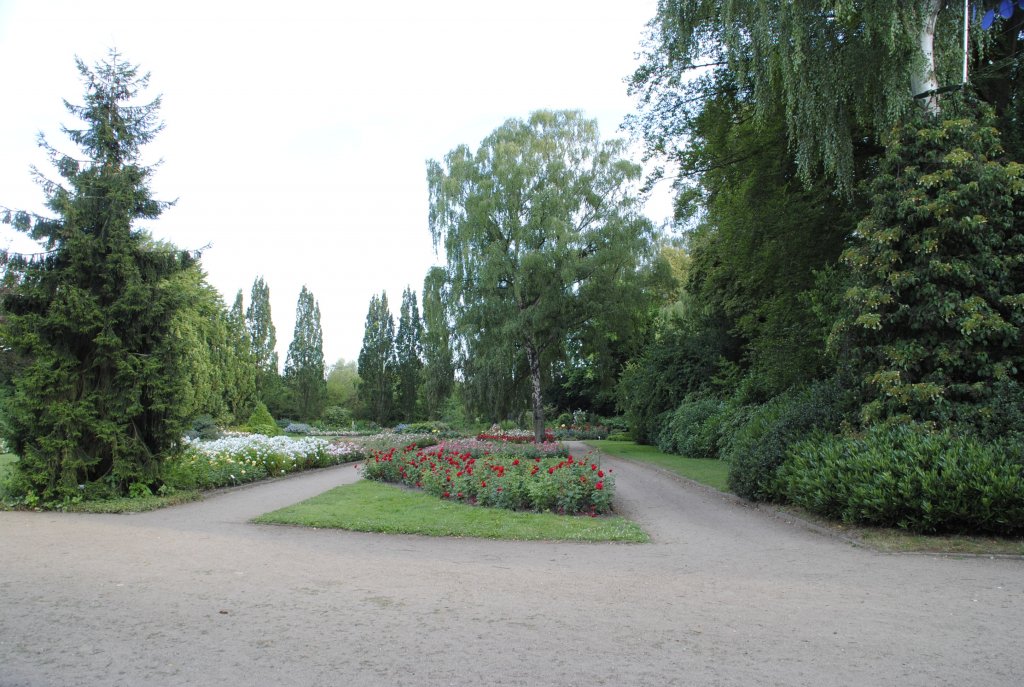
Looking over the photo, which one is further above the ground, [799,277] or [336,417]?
[799,277]

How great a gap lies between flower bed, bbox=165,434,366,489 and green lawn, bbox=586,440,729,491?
394 inches

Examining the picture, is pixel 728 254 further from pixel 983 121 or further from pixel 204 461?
pixel 204 461

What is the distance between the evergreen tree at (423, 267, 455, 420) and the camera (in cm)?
2691

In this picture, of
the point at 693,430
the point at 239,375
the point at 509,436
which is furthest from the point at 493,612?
the point at 239,375

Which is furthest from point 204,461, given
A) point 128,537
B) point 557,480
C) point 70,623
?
point 70,623

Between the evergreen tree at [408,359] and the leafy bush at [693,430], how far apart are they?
2988cm

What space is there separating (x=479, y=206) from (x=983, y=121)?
16830 mm

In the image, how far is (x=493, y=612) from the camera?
5770mm

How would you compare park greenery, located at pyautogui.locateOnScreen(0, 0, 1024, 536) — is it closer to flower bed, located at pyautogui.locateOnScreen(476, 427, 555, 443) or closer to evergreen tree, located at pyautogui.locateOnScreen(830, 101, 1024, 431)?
evergreen tree, located at pyautogui.locateOnScreen(830, 101, 1024, 431)

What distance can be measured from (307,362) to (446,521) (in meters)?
50.7

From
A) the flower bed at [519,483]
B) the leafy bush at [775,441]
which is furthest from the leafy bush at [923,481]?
the flower bed at [519,483]

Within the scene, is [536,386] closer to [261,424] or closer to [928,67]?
[928,67]

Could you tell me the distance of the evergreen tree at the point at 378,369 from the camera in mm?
55219

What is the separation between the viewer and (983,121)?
11.5m
